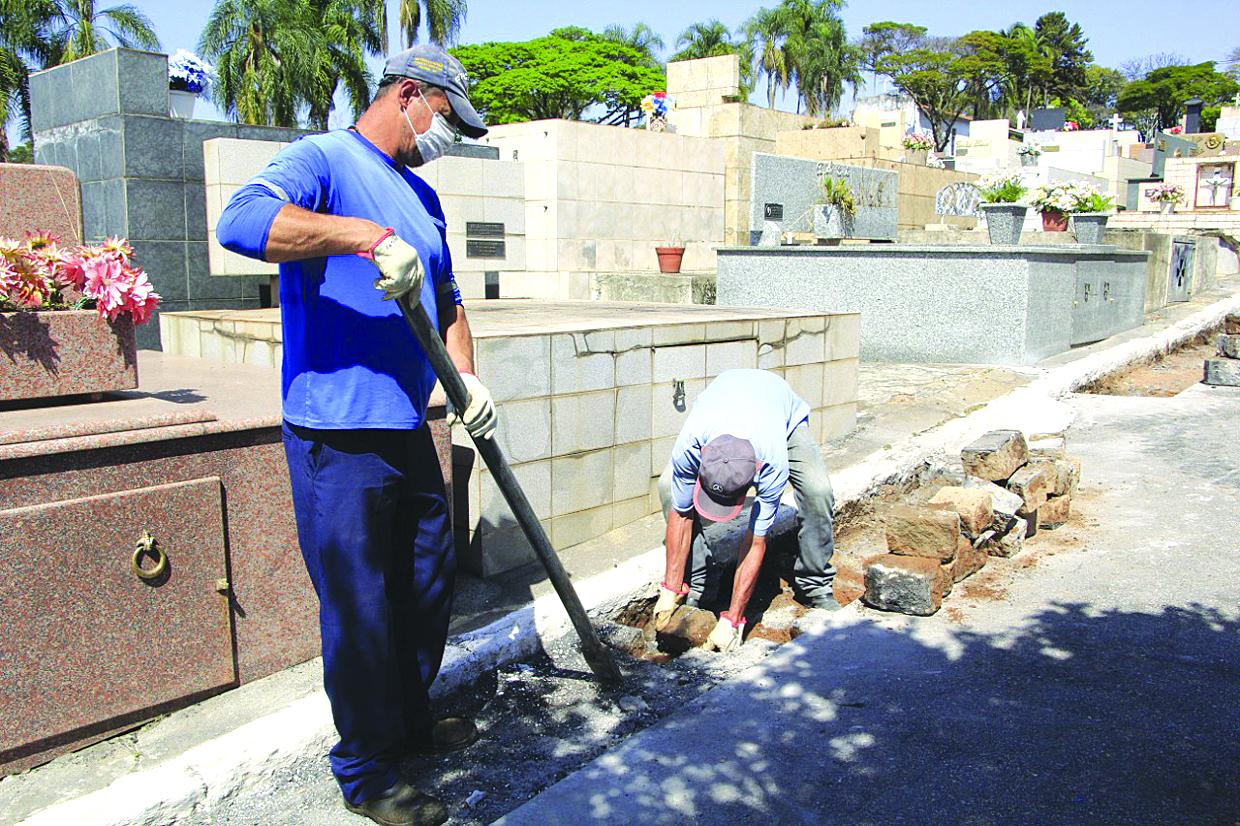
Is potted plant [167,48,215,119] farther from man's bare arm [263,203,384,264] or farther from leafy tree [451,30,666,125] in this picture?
leafy tree [451,30,666,125]

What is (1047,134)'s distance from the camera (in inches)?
2072

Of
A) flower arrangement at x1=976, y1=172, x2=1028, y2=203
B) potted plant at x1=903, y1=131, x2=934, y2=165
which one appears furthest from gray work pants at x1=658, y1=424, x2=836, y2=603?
potted plant at x1=903, y1=131, x2=934, y2=165

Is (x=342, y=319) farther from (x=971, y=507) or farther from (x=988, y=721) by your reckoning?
(x=971, y=507)

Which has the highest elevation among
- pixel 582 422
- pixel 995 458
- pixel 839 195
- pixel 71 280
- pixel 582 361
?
pixel 839 195

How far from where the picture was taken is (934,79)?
67312 mm

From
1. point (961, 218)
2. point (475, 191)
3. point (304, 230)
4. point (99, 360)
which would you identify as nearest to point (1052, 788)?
point (304, 230)

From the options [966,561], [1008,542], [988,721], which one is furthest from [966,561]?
[988,721]

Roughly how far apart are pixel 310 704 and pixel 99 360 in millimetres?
1389

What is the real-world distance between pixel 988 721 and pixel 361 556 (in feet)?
6.71

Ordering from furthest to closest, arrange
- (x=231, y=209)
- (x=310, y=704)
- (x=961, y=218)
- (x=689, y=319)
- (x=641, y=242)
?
(x=961, y=218) < (x=641, y=242) < (x=689, y=319) < (x=310, y=704) < (x=231, y=209)

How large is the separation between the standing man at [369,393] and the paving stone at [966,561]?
2.68 m

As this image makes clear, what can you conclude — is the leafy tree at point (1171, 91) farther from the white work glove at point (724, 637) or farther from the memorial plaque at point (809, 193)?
the white work glove at point (724, 637)

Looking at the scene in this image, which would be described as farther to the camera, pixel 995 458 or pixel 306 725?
pixel 995 458

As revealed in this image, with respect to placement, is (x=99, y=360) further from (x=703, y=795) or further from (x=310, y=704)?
(x=703, y=795)
